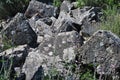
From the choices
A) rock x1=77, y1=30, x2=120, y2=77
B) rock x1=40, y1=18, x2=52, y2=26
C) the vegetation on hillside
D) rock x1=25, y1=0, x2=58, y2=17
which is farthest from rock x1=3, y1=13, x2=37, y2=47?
rock x1=25, y1=0, x2=58, y2=17

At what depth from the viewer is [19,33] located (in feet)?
23.7

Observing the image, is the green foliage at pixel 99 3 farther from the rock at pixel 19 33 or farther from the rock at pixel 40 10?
the rock at pixel 19 33

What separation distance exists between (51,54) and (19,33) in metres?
1.16

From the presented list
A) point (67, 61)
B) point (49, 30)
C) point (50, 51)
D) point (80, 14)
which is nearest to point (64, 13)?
point (80, 14)

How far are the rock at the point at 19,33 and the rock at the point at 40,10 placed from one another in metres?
1.96

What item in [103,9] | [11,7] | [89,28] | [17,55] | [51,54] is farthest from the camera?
[11,7]

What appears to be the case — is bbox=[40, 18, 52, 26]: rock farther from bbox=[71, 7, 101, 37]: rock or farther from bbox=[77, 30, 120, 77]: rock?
bbox=[77, 30, 120, 77]: rock

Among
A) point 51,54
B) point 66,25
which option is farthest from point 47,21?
point 51,54

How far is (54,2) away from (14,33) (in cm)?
292

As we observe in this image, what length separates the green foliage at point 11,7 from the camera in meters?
9.79

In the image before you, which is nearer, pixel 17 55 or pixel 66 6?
pixel 17 55

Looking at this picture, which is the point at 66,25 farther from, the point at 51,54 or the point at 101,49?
the point at 101,49

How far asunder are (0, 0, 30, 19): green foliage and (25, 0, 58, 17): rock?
602mm

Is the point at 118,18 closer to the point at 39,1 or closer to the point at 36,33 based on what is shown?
the point at 36,33
